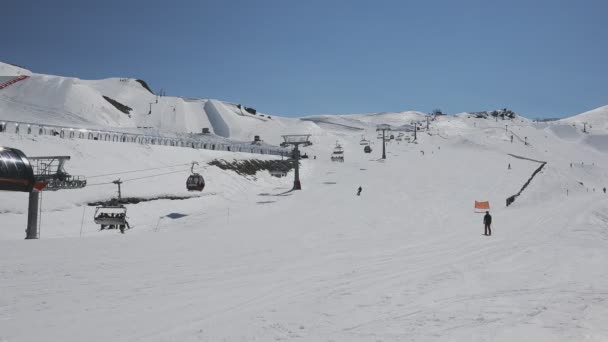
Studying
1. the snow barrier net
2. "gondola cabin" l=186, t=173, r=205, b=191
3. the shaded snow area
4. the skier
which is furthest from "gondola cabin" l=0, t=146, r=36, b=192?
the snow barrier net

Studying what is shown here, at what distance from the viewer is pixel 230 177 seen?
4931 cm

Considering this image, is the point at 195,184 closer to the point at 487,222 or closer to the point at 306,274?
the point at 487,222

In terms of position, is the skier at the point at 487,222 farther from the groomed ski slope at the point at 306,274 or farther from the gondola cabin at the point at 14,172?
the gondola cabin at the point at 14,172

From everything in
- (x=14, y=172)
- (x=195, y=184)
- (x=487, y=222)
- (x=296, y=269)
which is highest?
(x=14, y=172)

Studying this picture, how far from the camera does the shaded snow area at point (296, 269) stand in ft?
26.6

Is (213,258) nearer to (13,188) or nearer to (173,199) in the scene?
(13,188)

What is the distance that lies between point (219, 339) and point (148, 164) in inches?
1565

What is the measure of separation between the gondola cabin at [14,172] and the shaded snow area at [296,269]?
3.25 m

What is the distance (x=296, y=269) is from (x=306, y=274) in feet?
2.61

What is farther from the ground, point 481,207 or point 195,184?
point 195,184

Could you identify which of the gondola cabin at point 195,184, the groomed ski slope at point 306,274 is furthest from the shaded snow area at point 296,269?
the gondola cabin at point 195,184

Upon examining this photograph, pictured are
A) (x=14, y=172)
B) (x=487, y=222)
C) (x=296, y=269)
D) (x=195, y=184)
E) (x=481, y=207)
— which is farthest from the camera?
(x=481, y=207)

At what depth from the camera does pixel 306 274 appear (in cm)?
1271

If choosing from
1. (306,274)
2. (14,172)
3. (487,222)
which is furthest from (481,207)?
(14,172)
